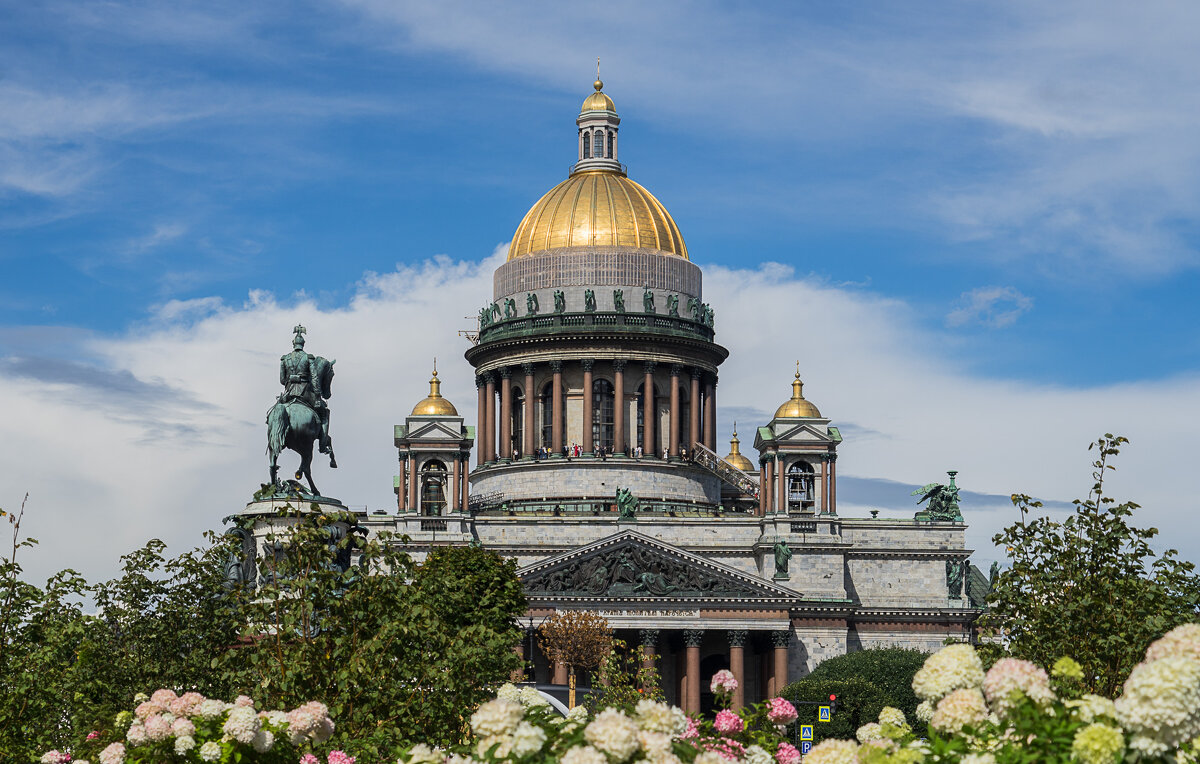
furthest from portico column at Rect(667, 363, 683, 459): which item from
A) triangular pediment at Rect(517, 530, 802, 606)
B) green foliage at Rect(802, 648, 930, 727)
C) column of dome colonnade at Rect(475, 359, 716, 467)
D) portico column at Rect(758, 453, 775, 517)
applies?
green foliage at Rect(802, 648, 930, 727)

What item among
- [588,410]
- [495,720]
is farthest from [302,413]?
[588,410]

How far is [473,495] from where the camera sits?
4542 inches

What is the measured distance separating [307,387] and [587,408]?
57.7 meters

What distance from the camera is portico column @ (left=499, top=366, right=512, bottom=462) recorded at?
114m

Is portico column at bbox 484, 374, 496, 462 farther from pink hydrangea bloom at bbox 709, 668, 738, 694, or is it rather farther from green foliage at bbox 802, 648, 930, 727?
pink hydrangea bloom at bbox 709, 668, 738, 694

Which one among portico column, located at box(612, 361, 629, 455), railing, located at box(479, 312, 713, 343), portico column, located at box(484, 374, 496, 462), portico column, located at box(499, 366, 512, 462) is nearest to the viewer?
portico column, located at box(612, 361, 629, 455)

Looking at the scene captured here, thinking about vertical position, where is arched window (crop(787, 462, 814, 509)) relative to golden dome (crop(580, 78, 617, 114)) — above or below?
below

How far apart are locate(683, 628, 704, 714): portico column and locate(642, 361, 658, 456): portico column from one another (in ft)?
53.0

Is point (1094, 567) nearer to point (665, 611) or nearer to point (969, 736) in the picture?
point (969, 736)

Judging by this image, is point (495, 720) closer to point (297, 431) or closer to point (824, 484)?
point (297, 431)

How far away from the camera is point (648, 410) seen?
11212 cm

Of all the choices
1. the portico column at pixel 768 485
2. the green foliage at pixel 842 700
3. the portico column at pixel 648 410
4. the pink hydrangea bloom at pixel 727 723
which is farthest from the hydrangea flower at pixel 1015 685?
the portico column at pixel 648 410

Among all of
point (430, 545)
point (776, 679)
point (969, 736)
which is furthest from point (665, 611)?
point (969, 736)

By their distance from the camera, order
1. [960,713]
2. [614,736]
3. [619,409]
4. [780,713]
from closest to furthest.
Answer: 1. [614,736]
2. [960,713]
3. [780,713]
4. [619,409]
